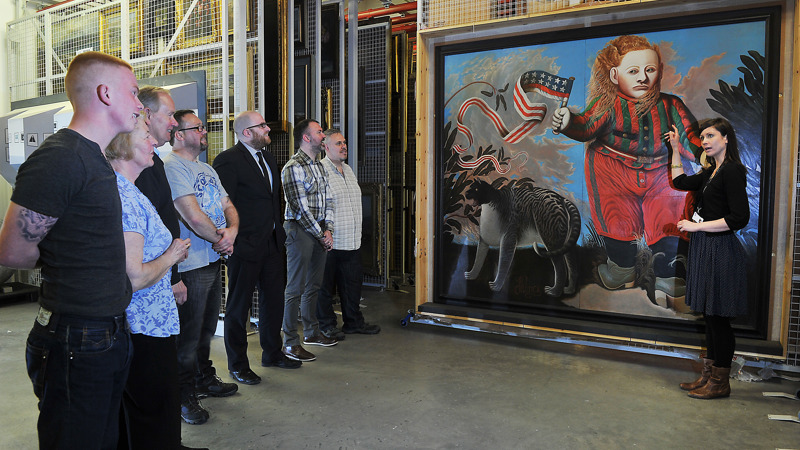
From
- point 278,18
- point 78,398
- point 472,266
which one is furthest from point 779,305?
point 278,18

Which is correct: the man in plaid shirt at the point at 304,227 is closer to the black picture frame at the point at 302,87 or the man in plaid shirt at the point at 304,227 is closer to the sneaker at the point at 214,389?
the sneaker at the point at 214,389

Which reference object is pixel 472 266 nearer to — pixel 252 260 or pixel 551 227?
pixel 551 227

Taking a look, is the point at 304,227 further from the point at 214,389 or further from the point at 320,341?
the point at 214,389

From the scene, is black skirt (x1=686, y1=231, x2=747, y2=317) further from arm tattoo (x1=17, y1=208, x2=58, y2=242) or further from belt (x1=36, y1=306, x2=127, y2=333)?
arm tattoo (x1=17, y1=208, x2=58, y2=242)

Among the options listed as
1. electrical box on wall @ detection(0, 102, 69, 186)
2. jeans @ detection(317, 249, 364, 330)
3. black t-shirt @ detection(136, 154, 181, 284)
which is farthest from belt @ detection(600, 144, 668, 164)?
electrical box on wall @ detection(0, 102, 69, 186)

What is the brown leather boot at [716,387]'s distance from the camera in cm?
371

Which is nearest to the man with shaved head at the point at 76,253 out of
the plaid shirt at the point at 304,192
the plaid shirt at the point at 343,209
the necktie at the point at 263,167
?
the necktie at the point at 263,167

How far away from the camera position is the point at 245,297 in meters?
3.88

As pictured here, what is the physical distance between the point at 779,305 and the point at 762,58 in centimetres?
192

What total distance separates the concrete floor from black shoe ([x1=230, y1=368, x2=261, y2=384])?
0.16ft

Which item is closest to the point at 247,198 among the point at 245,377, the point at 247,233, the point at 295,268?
the point at 247,233

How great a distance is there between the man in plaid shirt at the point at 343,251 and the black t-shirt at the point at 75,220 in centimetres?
333

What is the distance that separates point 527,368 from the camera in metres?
4.32

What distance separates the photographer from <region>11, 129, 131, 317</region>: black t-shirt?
4.96 feet
